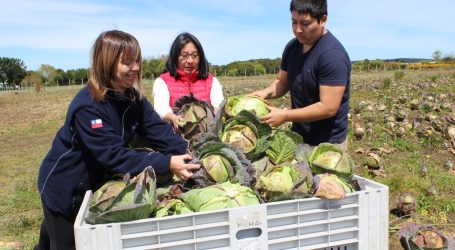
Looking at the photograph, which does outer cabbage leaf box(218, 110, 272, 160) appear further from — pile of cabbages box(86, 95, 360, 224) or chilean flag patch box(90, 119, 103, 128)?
chilean flag patch box(90, 119, 103, 128)

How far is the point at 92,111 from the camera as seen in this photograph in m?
2.93

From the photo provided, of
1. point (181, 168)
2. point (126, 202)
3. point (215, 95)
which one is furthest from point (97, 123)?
point (215, 95)

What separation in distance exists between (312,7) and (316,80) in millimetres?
644

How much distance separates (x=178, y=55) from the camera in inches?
185

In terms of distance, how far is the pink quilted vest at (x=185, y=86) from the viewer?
15.5ft

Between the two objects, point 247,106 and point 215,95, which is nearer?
point 247,106

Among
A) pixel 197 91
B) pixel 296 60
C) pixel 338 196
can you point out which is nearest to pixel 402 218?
pixel 296 60

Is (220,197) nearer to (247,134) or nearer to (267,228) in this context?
(267,228)

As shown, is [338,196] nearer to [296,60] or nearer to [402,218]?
[296,60]

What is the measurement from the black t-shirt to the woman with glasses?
39.5 inches

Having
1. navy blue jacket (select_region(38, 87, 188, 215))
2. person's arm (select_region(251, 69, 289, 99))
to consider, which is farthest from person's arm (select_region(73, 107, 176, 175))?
person's arm (select_region(251, 69, 289, 99))

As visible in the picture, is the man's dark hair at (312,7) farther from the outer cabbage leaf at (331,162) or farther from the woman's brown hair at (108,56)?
the woman's brown hair at (108,56)

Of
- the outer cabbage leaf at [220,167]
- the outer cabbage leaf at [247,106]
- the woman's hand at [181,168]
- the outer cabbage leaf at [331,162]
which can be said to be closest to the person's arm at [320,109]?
the outer cabbage leaf at [247,106]

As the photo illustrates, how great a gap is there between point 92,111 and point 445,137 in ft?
28.5
